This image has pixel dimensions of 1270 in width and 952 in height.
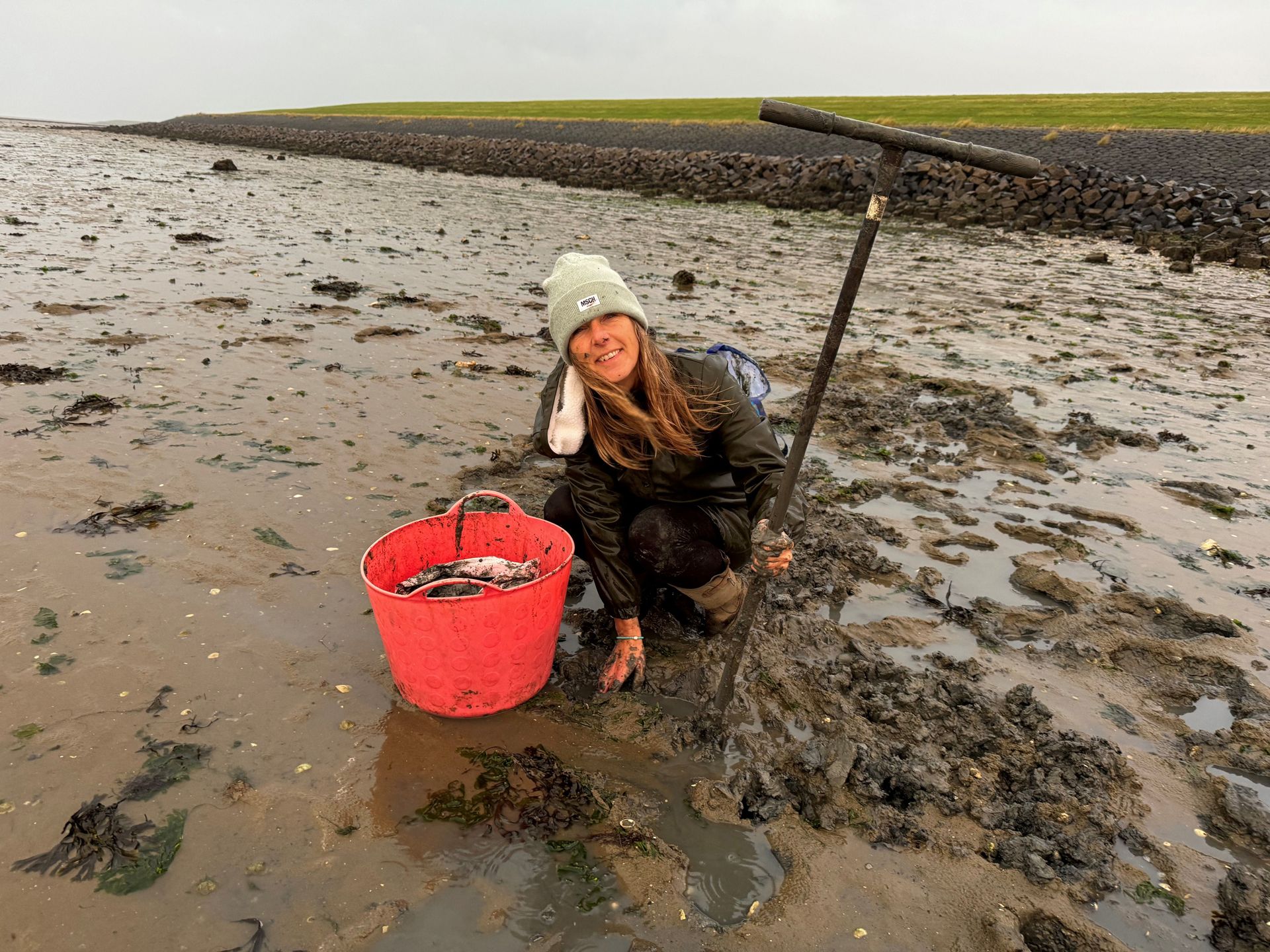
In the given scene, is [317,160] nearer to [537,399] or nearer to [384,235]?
[384,235]

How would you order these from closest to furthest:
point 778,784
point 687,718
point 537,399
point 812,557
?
point 778,784 → point 687,718 → point 812,557 → point 537,399

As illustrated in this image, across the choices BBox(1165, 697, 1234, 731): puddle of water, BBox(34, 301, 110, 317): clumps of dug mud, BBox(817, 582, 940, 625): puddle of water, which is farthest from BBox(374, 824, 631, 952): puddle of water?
BBox(34, 301, 110, 317): clumps of dug mud

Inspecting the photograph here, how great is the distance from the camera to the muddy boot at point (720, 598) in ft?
10.6

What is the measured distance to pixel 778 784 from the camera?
2.47 m

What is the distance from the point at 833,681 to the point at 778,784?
25.6 inches

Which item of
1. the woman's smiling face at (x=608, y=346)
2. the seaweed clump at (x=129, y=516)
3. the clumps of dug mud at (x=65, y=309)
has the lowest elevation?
the seaweed clump at (x=129, y=516)

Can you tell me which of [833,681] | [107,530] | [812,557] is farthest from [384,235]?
[833,681]

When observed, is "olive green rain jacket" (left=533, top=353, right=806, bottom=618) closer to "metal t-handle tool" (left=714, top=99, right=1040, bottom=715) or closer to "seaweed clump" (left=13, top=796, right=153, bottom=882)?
"metal t-handle tool" (left=714, top=99, right=1040, bottom=715)

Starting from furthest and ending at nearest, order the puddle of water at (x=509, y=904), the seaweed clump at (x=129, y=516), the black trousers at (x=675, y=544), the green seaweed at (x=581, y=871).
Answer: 1. the seaweed clump at (x=129, y=516)
2. the black trousers at (x=675, y=544)
3. the green seaweed at (x=581, y=871)
4. the puddle of water at (x=509, y=904)

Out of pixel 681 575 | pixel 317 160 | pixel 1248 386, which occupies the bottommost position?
pixel 1248 386

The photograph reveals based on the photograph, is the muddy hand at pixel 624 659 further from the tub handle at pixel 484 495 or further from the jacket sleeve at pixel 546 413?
the jacket sleeve at pixel 546 413

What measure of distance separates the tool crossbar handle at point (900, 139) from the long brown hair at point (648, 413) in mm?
906

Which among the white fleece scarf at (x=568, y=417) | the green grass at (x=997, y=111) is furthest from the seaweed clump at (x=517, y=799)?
the green grass at (x=997, y=111)

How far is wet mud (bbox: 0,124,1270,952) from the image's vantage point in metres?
2.09
